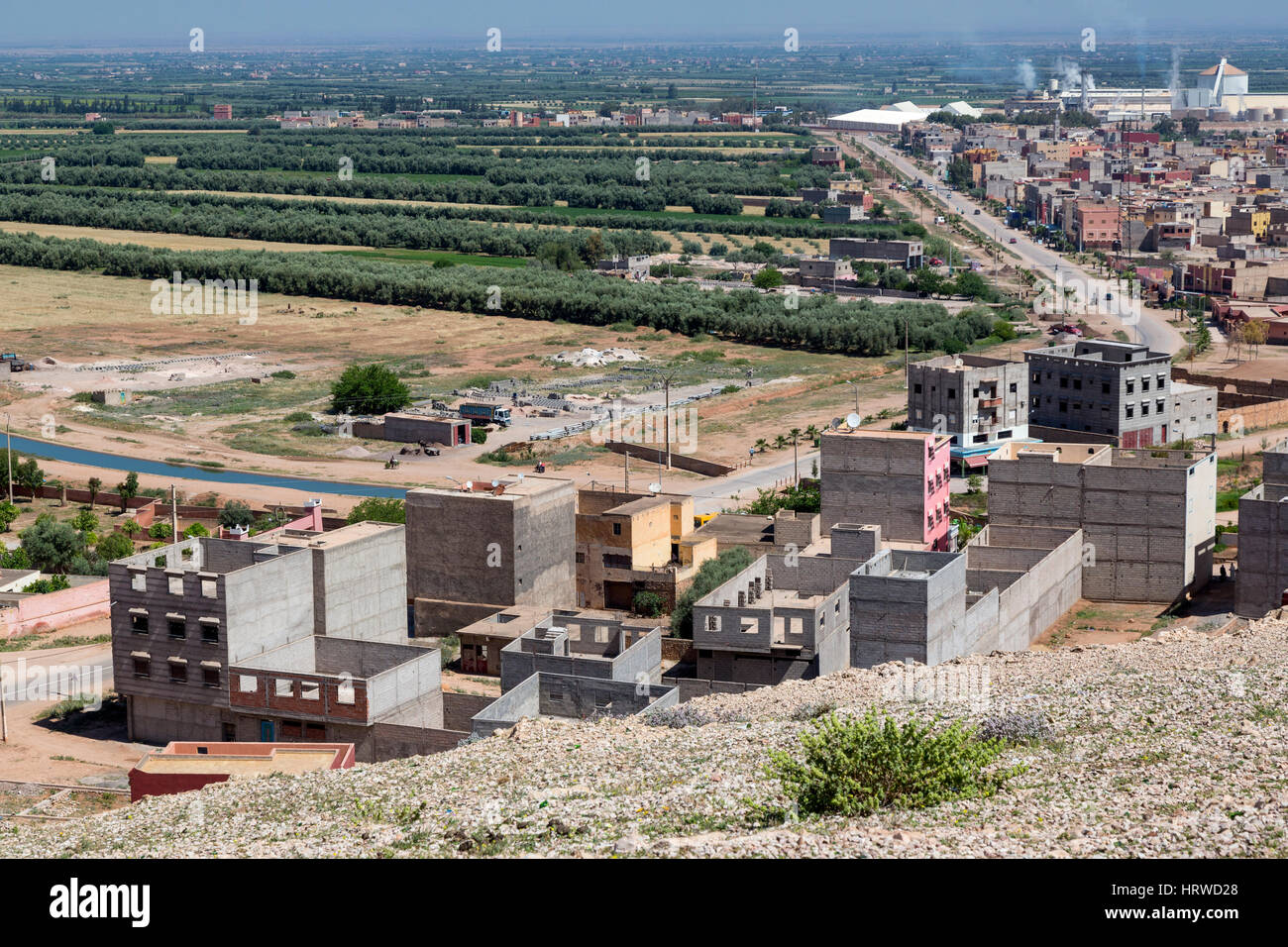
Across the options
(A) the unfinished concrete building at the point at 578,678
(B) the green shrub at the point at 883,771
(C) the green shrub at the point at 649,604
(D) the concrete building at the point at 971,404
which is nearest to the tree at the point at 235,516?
(C) the green shrub at the point at 649,604

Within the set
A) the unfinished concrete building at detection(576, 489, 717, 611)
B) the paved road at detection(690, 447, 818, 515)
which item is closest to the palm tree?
the paved road at detection(690, 447, 818, 515)

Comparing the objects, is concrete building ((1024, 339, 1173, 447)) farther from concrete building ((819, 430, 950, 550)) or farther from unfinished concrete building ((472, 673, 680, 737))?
unfinished concrete building ((472, 673, 680, 737))

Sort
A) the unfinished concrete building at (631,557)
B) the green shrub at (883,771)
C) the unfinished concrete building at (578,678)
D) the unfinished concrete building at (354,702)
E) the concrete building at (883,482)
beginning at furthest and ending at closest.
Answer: the concrete building at (883,482) → the unfinished concrete building at (631,557) → the unfinished concrete building at (354,702) → the unfinished concrete building at (578,678) → the green shrub at (883,771)

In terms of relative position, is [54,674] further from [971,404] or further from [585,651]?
[971,404]

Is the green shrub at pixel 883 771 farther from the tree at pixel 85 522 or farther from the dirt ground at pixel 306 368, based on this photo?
the dirt ground at pixel 306 368

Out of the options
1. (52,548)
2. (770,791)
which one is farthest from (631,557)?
(770,791)

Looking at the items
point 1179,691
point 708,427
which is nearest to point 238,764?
point 1179,691
